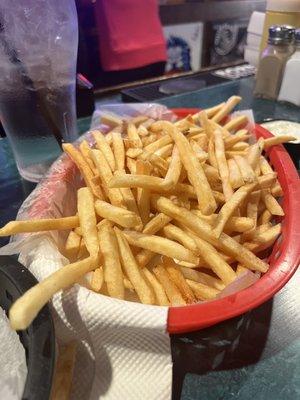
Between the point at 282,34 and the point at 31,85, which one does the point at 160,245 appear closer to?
the point at 31,85

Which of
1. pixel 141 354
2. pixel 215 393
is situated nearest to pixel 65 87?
pixel 141 354

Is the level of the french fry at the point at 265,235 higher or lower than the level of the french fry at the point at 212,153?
lower

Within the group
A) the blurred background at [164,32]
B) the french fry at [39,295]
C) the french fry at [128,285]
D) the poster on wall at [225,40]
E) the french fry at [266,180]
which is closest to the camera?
the french fry at [39,295]

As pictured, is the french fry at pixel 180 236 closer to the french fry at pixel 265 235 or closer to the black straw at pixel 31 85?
the french fry at pixel 265 235

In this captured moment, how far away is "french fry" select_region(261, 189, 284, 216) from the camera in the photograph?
911 mm

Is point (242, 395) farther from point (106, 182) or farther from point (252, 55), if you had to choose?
point (252, 55)

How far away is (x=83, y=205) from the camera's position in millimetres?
807

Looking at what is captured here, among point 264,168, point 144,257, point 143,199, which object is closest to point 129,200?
point 143,199

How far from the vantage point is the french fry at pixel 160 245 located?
0.71 metres

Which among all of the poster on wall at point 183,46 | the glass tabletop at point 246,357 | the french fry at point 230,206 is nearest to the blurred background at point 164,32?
the poster on wall at point 183,46

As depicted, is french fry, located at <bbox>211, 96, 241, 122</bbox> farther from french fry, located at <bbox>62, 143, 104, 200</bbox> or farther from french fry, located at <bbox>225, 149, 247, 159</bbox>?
french fry, located at <bbox>62, 143, 104, 200</bbox>

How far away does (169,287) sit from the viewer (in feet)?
2.41

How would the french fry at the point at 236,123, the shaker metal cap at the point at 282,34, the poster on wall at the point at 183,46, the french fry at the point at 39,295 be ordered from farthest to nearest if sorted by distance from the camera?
the poster on wall at the point at 183,46, the shaker metal cap at the point at 282,34, the french fry at the point at 236,123, the french fry at the point at 39,295

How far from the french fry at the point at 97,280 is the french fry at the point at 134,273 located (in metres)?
0.05
